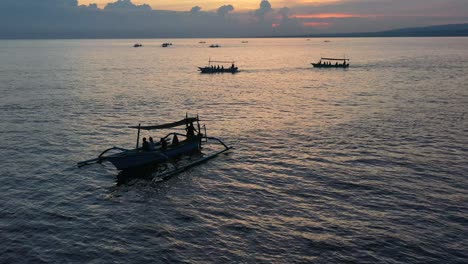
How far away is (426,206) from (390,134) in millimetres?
19477

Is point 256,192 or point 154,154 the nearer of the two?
point 256,192

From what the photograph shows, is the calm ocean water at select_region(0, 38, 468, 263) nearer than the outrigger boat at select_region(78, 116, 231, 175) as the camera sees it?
Yes

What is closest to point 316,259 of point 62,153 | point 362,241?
point 362,241

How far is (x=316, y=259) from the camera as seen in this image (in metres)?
19.5

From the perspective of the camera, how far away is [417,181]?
2962cm

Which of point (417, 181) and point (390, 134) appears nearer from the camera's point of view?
point (417, 181)

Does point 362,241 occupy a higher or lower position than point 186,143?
lower

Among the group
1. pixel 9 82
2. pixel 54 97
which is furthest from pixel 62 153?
pixel 9 82

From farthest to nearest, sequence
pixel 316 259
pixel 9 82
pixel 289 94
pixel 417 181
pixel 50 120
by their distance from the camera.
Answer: pixel 9 82 → pixel 289 94 → pixel 50 120 → pixel 417 181 → pixel 316 259

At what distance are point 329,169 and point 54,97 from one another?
5912cm

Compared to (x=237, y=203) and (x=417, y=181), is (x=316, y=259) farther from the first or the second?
(x=417, y=181)

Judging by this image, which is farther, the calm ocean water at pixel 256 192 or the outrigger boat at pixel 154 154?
the outrigger boat at pixel 154 154

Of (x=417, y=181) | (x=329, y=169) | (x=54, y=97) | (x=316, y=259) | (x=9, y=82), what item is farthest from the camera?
(x=9, y=82)

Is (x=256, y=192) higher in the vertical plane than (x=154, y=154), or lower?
lower
